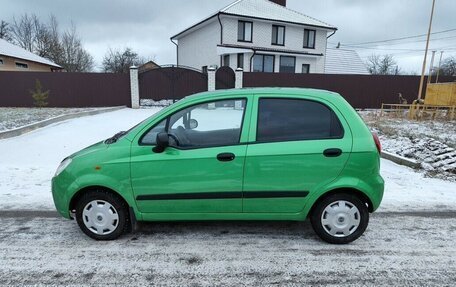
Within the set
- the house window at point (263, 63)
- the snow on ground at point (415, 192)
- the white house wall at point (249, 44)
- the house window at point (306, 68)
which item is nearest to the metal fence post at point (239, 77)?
the white house wall at point (249, 44)

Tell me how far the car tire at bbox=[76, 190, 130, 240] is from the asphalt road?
0.40ft

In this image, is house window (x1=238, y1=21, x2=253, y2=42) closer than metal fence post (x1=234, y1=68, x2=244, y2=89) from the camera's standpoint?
No

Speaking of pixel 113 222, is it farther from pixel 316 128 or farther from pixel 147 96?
pixel 147 96

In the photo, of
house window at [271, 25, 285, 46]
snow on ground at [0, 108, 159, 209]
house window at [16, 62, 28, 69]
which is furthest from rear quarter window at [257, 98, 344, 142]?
house window at [16, 62, 28, 69]

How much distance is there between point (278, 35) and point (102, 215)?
27.3 metres

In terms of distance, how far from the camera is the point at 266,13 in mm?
27922

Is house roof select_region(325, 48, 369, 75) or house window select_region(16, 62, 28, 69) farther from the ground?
house roof select_region(325, 48, 369, 75)

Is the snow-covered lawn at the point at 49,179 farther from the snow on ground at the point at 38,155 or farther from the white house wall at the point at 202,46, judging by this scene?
the white house wall at the point at 202,46

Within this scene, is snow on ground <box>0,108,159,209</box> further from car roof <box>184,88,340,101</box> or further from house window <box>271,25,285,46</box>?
house window <box>271,25,285,46</box>

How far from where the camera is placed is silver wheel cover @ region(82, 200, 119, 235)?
3.41m

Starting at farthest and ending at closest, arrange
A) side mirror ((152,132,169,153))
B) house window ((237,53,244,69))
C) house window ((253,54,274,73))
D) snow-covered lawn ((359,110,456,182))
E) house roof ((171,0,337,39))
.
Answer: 1. house window ((253,54,274,73))
2. house roof ((171,0,337,39))
3. house window ((237,53,244,69))
4. snow-covered lawn ((359,110,456,182))
5. side mirror ((152,132,169,153))

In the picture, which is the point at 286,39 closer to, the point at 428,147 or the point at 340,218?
the point at 428,147

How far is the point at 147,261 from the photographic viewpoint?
3094mm

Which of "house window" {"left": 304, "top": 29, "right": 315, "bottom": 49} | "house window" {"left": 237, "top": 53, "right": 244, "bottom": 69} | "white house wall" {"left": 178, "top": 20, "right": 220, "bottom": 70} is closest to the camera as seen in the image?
"house window" {"left": 237, "top": 53, "right": 244, "bottom": 69}
